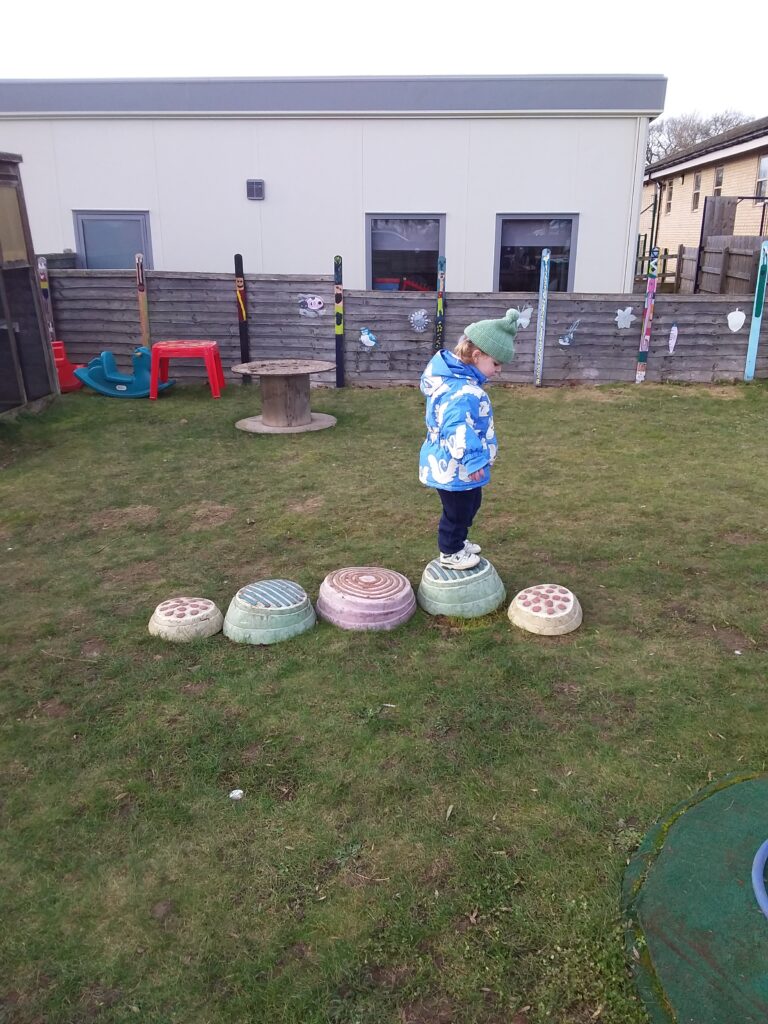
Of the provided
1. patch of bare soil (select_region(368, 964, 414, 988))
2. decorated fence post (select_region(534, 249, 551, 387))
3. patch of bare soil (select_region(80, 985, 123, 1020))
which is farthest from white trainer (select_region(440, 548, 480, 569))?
decorated fence post (select_region(534, 249, 551, 387))

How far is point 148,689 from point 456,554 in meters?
1.90

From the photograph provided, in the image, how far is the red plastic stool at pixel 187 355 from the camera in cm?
1070

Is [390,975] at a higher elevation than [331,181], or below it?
below

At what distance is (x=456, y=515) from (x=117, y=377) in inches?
311

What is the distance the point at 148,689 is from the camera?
3.92m

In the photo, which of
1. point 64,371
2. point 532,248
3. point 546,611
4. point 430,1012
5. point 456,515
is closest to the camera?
point 430,1012

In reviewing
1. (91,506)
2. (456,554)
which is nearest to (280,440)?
(91,506)

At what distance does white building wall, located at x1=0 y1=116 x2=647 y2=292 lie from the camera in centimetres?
1192

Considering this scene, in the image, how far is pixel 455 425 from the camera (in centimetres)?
416

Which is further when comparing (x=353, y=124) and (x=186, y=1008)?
(x=353, y=124)

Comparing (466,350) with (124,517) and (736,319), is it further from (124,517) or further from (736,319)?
(736,319)

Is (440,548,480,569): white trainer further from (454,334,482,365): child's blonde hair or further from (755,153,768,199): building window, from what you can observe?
(755,153,768,199): building window

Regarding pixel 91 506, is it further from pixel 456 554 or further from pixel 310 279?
pixel 310 279

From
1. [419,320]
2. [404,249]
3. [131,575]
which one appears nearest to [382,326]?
[419,320]
